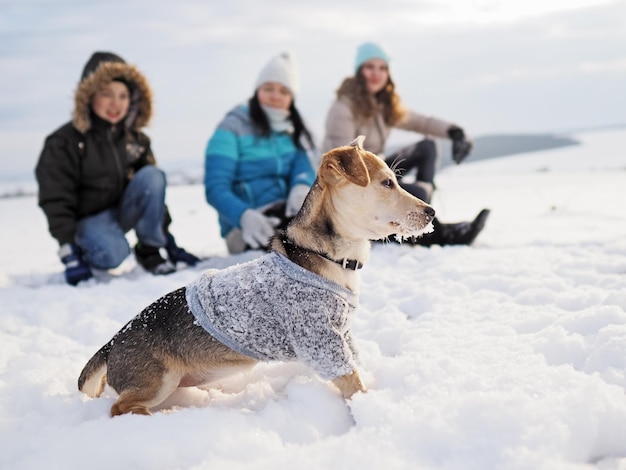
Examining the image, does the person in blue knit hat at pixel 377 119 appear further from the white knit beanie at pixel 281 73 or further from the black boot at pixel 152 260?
the black boot at pixel 152 260

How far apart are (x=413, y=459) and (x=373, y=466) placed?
0.50 ft

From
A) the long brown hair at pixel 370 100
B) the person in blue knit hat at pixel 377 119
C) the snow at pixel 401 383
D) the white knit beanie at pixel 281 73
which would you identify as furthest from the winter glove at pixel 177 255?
the long brown hair at pixel 370 100

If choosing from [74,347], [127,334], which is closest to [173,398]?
[127,334]

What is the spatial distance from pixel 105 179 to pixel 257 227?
1607mm

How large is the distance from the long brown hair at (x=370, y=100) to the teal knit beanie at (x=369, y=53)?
97mm

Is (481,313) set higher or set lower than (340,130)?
lower

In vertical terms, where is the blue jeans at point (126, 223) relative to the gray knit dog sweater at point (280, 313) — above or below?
below

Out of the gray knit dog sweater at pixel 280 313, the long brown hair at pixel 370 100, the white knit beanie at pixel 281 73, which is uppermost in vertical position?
the white knit beanie at pixel 281 73

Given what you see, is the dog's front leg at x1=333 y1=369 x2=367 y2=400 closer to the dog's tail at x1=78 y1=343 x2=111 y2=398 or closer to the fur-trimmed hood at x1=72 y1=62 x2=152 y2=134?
the dog's tail at x1=78 y1=343 x2=111 y2=398

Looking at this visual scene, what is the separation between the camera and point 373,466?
6.61ft

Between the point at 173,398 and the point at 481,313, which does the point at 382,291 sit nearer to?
the point at 481,313

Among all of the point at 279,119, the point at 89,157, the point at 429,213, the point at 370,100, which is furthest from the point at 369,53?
the point at 429,213

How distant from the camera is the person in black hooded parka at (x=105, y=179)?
205 inches

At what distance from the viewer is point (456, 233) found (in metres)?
5.82
